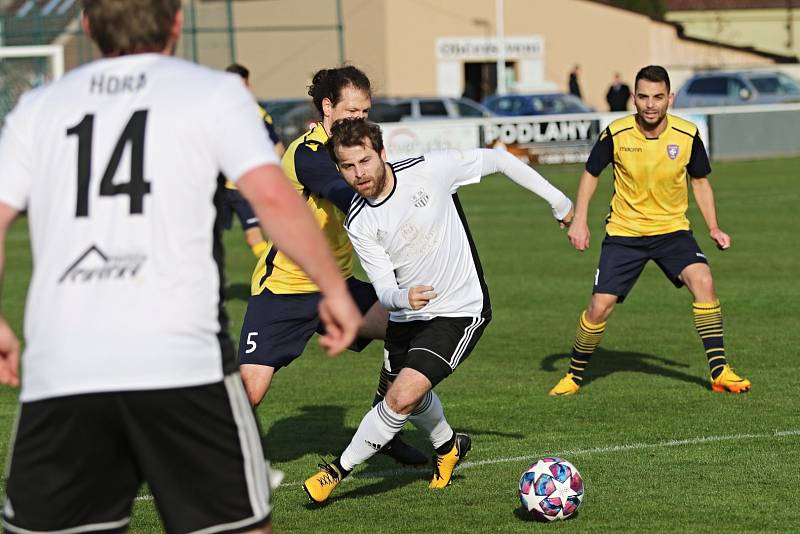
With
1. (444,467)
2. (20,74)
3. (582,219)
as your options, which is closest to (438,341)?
(444,467)

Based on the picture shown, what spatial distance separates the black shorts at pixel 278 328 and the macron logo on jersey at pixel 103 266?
128 inches

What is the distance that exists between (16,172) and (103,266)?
36 cm

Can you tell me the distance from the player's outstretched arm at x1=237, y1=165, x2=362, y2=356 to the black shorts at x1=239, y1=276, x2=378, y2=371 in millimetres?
3289

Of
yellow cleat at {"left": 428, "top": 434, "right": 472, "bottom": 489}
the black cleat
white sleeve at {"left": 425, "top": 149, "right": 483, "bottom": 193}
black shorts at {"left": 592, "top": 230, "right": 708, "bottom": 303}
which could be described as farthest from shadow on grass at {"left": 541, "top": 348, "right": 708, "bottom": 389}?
white sleeve at {"left": 425, "top": 149, "right": 483, "bottom": 193}

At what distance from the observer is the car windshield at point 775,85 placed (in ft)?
125

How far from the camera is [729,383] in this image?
8625 mm

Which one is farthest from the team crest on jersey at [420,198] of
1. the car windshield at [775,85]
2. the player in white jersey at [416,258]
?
the car windshield at [775,85]

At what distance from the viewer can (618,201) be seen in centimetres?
902

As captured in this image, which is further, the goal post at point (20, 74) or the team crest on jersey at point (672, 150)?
the goal post at point (20, 74)

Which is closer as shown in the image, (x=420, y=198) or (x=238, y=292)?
(x=420, y=198)

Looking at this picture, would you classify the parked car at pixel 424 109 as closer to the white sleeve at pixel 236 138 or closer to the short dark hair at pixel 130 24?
the short dark hair at pixel 130 24

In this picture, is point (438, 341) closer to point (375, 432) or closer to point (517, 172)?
point (375, 432)

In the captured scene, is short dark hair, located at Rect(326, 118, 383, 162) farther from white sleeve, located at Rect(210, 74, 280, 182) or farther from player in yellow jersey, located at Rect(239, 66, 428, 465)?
white sleeve, located at Rect(210, 74, 280, 182)

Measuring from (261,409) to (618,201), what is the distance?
266 cm
